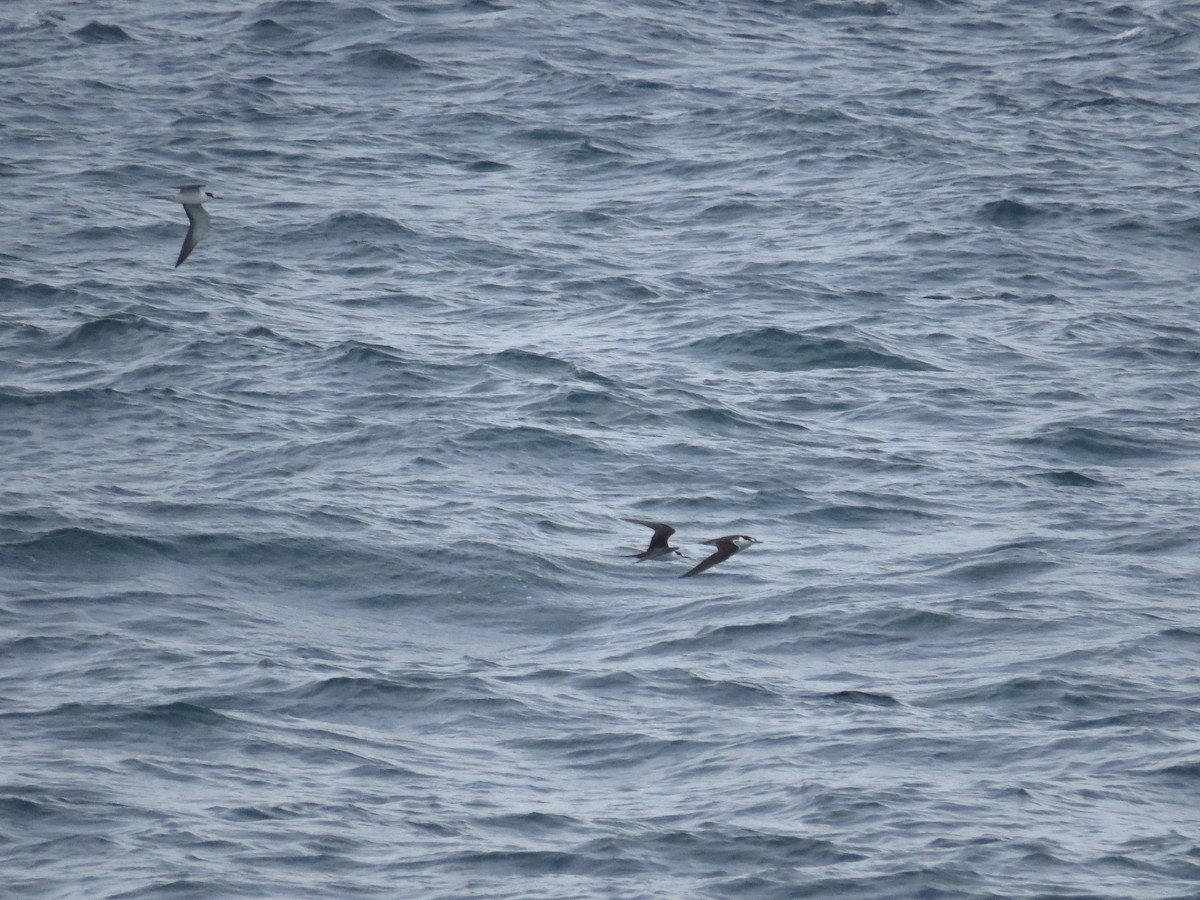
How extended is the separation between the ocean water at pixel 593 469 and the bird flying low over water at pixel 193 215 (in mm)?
2302

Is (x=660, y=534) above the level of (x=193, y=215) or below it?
below

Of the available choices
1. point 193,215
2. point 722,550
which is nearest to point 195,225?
point 193,215

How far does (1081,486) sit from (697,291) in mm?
8014

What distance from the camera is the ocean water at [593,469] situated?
13.4m

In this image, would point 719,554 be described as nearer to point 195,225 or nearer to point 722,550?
point 722,550

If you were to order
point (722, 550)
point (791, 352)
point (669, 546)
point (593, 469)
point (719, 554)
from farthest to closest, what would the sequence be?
point (791, 352)
point (593, 469)
point (669, 546)
point (722, 550)
point (719, 554)

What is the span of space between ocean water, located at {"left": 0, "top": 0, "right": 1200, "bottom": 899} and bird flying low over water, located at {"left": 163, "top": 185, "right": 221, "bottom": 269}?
230cm

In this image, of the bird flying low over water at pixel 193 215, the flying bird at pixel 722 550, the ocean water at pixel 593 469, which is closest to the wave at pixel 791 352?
the ocean water at pixel 593 469

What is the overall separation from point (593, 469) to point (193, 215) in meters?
5.62

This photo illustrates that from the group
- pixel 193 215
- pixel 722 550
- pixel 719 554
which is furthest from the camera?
pixel 193 215

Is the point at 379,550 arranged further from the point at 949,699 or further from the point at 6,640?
the point at 949,699

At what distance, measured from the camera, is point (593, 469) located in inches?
805

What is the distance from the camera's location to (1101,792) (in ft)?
45.3

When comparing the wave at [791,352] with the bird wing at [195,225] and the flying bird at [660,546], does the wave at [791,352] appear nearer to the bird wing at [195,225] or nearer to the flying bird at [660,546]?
the bird wing at [195,225]
